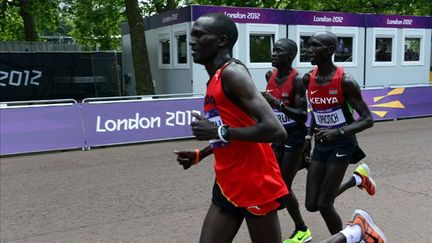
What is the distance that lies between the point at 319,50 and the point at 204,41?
171 centimetres

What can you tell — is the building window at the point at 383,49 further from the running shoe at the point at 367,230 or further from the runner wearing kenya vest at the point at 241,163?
the runner wearing kenya vest at the point at 241,163

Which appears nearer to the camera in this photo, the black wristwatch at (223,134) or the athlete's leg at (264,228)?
the black wristwatch at (223,134)

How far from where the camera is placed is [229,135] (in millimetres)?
2492

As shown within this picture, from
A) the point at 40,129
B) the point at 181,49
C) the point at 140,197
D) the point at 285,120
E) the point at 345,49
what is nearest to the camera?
the point at 285,120

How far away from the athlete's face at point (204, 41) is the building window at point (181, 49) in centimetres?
1402

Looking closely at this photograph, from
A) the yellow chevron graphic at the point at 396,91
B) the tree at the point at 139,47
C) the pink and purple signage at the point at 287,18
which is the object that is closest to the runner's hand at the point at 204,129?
the yellow chevron graphic at the point at 396,91

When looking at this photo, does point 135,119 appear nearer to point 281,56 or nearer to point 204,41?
point 281,56

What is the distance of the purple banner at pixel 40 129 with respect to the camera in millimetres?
9414

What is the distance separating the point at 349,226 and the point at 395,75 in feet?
57.5

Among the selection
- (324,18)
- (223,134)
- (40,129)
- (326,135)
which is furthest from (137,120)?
(324,18)

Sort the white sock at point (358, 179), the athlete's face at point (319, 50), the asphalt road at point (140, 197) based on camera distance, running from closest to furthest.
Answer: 1. the athlete's face at point (319, 50)
2. the white sock at point (358, 179)
3. the asphalt road at point (140, 197)

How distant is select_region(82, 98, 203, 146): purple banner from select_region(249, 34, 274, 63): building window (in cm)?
576

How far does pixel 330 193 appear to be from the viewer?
3.94 m

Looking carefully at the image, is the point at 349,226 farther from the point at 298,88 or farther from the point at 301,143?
the point at 298,88
